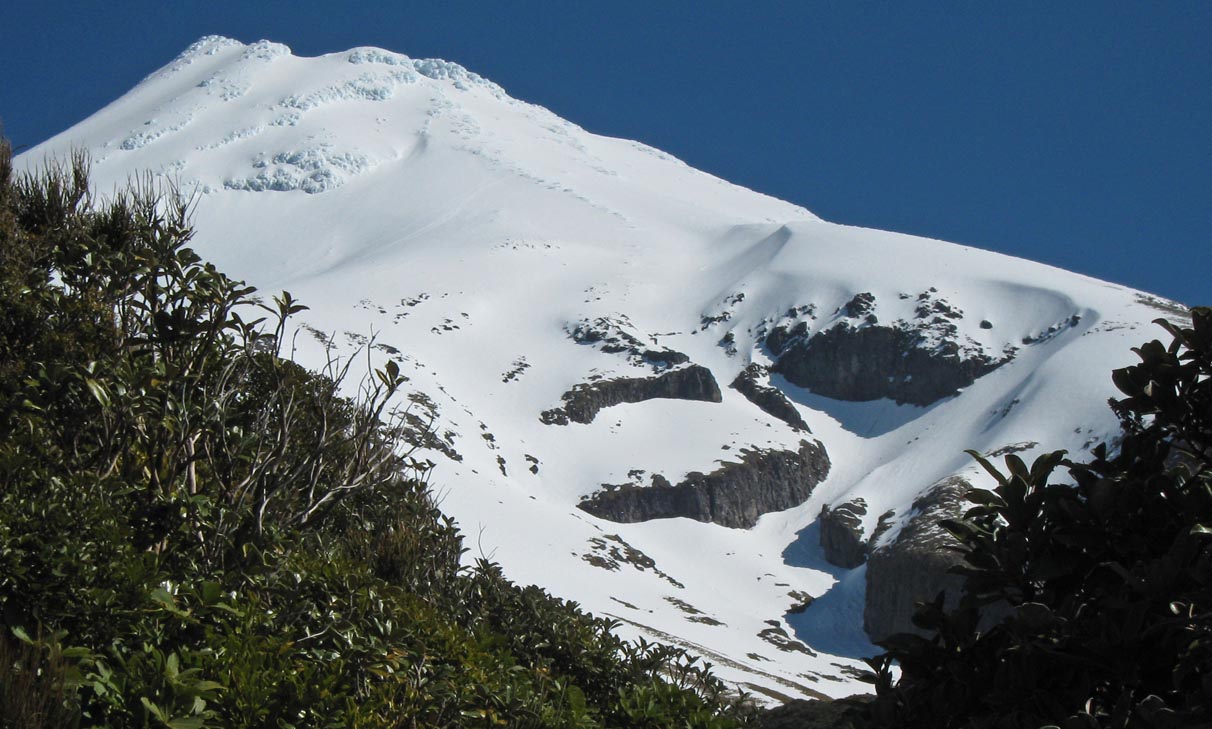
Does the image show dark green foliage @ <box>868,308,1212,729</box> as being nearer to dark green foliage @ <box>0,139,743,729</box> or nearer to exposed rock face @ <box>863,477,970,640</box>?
dark green foliage @ <box>0,139,743,729</box>

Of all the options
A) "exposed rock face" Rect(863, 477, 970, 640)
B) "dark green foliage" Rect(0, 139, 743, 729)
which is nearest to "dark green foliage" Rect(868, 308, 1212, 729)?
"dark green foliage" Rect(0, 139, 743, 729)

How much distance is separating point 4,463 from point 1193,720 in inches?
252

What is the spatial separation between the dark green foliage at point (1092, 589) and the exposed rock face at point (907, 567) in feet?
530

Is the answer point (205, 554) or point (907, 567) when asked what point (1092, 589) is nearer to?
point (205, 554)

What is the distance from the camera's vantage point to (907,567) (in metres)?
172

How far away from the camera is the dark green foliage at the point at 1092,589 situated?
14.5ft

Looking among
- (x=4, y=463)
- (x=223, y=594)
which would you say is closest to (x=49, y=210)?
(x=4, y=463)

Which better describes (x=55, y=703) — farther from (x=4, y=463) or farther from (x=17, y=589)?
(x=4, y=463)

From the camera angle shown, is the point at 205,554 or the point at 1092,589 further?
the point at 205,554

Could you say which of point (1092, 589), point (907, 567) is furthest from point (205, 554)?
point (907, 567)

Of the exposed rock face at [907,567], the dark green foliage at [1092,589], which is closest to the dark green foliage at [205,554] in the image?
the dark green foliage at [1092,589]

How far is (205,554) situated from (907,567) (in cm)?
17378

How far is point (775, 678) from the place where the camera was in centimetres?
12019

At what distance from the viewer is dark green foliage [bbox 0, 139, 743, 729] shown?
5625 millimetres
